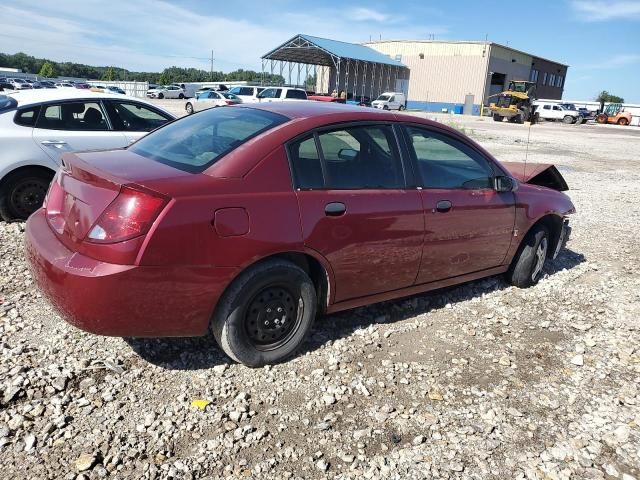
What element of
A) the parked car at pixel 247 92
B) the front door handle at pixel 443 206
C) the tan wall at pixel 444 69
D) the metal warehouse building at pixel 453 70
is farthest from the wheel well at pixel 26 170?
the tan wall at pixel 444 69

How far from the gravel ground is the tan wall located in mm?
62622

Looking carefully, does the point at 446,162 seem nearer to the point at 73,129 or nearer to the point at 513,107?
the point at 73,129

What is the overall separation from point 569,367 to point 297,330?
2050 mm

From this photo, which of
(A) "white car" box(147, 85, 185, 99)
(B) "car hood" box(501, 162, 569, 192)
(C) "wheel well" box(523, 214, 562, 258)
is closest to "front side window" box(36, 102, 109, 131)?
(B) "car hood" box(501, 162, 569, 192)

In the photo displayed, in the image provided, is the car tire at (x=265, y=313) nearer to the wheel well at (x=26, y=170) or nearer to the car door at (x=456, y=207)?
the car door at (x=456, y=207)

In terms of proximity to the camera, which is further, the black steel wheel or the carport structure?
the carport structure

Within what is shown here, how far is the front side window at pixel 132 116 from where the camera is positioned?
6588mm

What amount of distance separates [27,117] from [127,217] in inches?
166

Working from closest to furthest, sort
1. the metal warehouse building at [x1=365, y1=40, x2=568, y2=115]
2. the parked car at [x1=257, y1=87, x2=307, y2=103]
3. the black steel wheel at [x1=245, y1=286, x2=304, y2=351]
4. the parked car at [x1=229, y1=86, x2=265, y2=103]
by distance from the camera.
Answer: the black steel wheel at [x1=245, y1=286, x2=304, y2=351]
the parked car at [x1=257, y1=87, x2=307, y2=103]
the parked car at [x1=229, y1=86, x2=265, y2=103]
the metal warehouse building at [x1=365, y1=40, x2=568, y2=115]

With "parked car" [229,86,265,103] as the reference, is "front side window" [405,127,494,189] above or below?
below

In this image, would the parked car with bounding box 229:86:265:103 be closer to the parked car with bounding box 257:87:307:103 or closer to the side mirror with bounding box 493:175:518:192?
the parked car with bounding box 257:87:307:103

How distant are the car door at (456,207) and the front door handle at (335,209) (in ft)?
2.62

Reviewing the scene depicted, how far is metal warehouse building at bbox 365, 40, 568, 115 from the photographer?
6159cm

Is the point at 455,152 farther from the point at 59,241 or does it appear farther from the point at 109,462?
the point at 109,462
